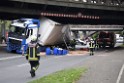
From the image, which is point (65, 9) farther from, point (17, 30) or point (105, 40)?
point (105, 40)

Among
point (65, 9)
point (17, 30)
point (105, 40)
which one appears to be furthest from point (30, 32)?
point (105, 40)

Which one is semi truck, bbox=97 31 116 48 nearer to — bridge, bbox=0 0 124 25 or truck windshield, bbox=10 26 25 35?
bridge, bbox=0 0 124 25

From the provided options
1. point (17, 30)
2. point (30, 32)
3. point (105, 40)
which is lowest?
point (105, 40)

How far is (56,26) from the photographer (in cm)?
4306

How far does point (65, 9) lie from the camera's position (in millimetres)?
49031

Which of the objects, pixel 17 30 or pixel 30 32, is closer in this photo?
pixel 30 32

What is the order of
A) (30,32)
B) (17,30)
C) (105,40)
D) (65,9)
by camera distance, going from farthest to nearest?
(105,40) < (65,9) < (17,30) < (30,32)

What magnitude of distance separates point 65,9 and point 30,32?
10552 mm

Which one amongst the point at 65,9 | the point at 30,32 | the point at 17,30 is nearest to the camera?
the point at 30,32

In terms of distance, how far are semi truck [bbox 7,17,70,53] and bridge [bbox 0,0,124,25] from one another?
1965mm

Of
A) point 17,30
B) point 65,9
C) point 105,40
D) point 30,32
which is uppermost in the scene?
point 65,9

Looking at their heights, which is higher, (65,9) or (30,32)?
(65,9)

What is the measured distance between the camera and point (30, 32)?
130 feet

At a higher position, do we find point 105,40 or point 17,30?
point 17,30
